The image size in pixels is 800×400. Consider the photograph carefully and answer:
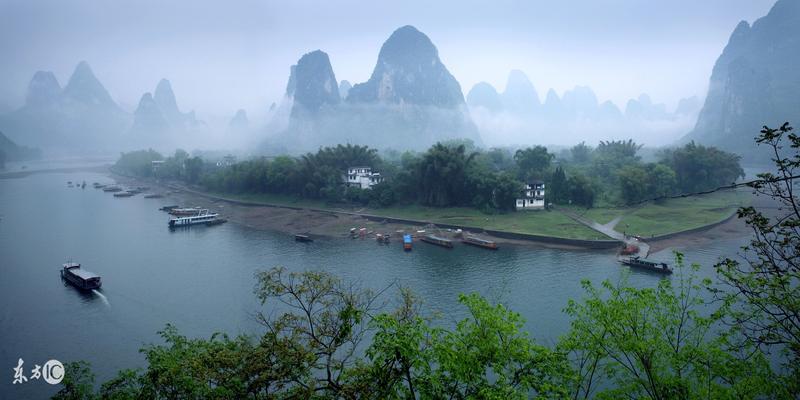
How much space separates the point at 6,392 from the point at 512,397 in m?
16.3

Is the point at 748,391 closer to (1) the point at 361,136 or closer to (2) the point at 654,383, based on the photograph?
(2) the point at 654,383

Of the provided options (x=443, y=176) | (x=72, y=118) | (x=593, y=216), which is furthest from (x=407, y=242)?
(x=72, y=118)

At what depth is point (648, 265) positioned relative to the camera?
24859 millimetres

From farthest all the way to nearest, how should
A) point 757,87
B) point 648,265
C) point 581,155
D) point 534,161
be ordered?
point 757,87
point 581,155
point 534,161
point 648,265

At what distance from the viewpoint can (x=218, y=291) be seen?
23250 millimetres

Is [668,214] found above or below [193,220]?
above

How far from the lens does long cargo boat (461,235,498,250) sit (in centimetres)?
3080

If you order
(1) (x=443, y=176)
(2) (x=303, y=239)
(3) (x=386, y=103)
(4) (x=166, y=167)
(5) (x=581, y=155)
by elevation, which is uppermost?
(3) (x=386, y=103)

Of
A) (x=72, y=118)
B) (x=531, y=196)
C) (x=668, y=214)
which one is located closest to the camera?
(x=668, y=214)

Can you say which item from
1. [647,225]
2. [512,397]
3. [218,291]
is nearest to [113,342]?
[218,291]

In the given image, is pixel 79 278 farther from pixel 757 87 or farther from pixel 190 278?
pixel 757 87

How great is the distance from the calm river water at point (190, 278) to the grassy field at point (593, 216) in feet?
11.3

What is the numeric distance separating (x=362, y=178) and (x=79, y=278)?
29.6 m

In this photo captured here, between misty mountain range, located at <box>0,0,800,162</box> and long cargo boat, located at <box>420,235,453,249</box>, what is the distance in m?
75.0
